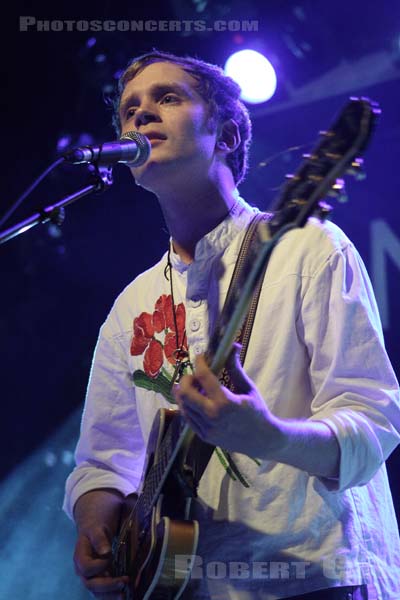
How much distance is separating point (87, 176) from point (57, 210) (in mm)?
1502

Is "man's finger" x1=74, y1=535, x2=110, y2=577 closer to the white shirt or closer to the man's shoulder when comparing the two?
the white shirt

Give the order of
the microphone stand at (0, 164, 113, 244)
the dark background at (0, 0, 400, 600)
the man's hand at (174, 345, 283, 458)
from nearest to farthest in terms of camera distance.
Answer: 1. the man's hand at (174, 345, 283, 458)
2. the microphone stand at (0, 164, 113, 244)
3. the dark background at (0, 0, 400, 600)

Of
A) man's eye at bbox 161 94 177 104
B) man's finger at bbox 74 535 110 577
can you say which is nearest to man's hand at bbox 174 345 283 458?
man's finger at bbox 74 535 110 577

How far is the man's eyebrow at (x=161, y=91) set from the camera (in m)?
2.23

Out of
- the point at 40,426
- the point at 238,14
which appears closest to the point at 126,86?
the point at 238,14

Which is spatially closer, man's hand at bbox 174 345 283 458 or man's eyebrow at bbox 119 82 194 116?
man's hand at bbox 174 345 283 458

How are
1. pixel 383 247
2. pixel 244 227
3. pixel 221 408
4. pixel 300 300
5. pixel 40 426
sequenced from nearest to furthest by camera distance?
1. pixel 221 408
2. pixel 300 300
3. pixel 244 227
4. pixel 383 247
5. pixel 40 426

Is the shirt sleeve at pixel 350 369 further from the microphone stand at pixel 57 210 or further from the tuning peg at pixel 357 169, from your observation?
the microphone stand at pixel 57 210

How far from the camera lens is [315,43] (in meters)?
3.43

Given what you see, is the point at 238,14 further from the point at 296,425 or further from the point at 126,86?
the point at 296,425

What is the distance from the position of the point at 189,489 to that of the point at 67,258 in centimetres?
231

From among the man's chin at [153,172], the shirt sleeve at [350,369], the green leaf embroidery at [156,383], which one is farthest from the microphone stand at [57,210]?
the shirt sleeve at [350,369]

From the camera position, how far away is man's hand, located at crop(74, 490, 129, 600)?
5.76ft

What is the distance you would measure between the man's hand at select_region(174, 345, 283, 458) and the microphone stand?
641 mm
